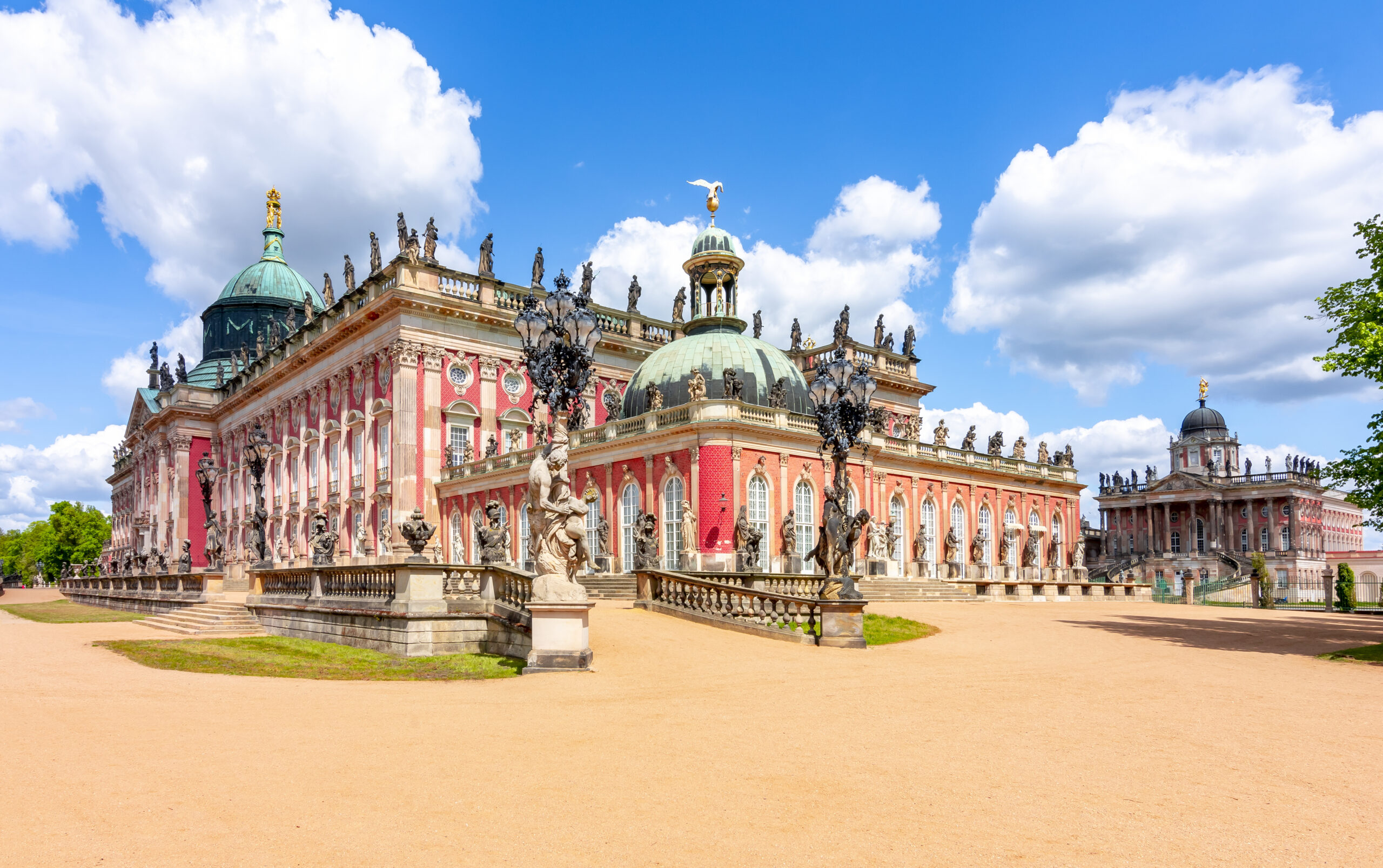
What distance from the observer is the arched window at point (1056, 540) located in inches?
2017

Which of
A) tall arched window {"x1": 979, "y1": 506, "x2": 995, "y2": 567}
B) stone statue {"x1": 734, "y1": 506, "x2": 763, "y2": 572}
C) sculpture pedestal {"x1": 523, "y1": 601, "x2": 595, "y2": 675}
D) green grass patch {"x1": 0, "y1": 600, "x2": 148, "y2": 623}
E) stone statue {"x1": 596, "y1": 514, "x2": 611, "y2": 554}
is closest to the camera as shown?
sculpture pedestal {"x1": 523, "y1": 601, "x2": 595, "y2": 675}

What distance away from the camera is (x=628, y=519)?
3472 cm

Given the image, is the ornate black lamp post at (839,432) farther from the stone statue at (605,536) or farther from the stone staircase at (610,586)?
the stone statue at (605,536)

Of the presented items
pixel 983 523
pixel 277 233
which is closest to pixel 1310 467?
pixel 983 523

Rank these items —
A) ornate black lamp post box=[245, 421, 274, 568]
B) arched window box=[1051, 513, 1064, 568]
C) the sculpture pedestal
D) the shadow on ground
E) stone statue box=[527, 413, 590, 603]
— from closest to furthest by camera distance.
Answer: the sculpture pedestal, stone statue box=[527, 413, 590, 603], the shadow on ground, ornate black lamp post box=[245, 421, 274, 568], arched window box=[1051, 513, 1064, 568]

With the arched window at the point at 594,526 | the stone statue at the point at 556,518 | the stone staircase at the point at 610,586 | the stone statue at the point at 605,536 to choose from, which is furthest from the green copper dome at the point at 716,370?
the stone statue at the point at 556,518

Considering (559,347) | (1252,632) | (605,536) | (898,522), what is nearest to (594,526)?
(605,536)

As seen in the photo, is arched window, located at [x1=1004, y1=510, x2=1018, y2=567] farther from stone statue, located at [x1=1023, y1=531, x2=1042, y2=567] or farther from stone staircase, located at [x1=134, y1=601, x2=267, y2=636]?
stone staircase, located at [x1=134, y1=601, x2=267, y2=636]

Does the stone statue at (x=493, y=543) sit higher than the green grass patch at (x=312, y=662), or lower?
higher

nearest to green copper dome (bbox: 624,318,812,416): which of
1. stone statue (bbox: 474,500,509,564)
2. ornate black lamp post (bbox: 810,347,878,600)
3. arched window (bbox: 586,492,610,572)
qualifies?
arched window (bbox: 586,492,610,572)

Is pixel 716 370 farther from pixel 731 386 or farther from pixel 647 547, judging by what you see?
pixel 647 547

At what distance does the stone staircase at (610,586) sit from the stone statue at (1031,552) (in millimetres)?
25907

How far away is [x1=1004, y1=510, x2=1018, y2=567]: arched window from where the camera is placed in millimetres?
47625

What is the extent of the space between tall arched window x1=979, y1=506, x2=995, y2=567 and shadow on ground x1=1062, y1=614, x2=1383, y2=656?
52.2ft
